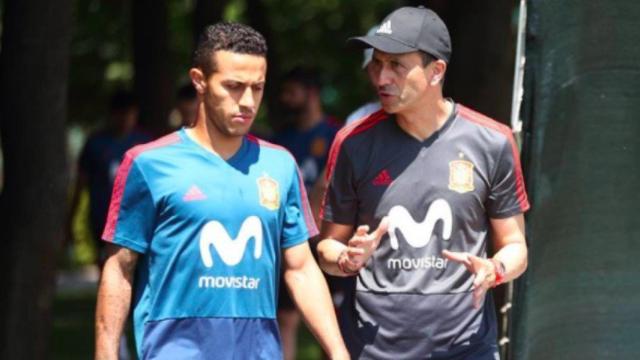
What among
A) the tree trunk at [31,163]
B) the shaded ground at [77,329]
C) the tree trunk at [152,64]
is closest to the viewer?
the tree trunk at [31,163]

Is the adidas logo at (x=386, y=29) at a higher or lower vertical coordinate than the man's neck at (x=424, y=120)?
higher

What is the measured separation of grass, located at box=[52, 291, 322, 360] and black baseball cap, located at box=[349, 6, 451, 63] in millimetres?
6692

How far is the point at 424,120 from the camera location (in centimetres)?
748

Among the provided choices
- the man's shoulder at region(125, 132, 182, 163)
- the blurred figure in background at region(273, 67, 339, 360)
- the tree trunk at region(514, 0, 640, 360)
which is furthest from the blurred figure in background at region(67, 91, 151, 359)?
the man's shoulder at region(125, 132, 182, 163)

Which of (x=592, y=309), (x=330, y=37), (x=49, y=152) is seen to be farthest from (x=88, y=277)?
(x=592, y=309)

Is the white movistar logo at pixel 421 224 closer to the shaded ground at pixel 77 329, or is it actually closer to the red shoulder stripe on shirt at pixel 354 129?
the red shoulder stripe on shirt at pixel 354 129

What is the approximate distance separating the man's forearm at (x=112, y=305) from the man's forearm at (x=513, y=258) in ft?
5.20

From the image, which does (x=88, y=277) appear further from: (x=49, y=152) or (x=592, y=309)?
(x=592, y=309)

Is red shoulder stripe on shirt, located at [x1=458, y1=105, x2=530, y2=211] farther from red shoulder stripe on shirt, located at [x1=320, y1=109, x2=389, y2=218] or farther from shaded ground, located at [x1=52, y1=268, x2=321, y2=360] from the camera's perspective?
shaded ground, located at [x1=52, y1=268, x2=321, y2=360]

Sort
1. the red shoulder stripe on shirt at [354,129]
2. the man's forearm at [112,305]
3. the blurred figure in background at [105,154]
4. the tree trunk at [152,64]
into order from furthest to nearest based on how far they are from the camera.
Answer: the tree trunk at [152,64] < the blurred figure in background at [105,154] < the red shoulder stripe on shirt at [354,129] < the man's forearm at [112,305]

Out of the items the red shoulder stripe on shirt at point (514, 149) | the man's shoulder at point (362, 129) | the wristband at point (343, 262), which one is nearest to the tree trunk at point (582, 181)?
the red shoulder stripe on shirt at point (514, 149)

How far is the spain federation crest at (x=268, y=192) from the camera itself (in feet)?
23.0

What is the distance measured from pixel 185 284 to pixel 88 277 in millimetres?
31298

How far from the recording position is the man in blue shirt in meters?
6.90
